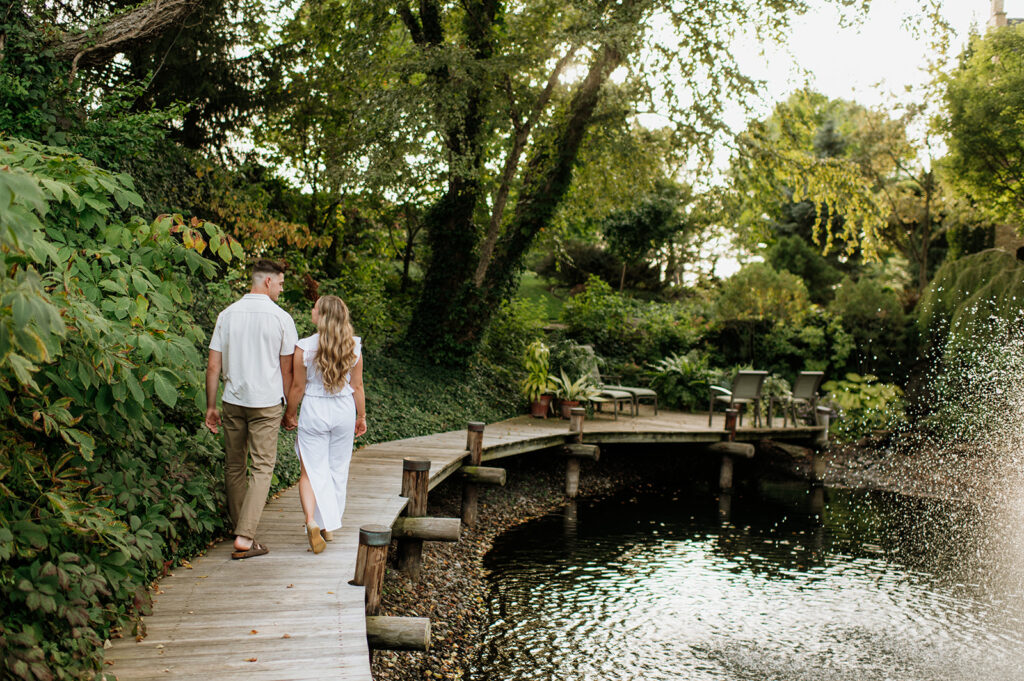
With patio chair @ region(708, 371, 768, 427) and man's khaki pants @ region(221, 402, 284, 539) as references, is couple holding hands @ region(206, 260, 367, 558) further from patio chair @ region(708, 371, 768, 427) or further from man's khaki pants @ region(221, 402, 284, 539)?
patio chair @ region(708, 371, 768, 427)

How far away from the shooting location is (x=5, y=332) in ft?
7.16

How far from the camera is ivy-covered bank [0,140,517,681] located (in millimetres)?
2650

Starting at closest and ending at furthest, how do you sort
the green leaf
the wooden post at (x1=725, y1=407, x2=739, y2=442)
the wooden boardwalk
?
the wooden boardwalk
the green leaf
the wooden post at (x1=725, y1=407, x2=739, y2=442)

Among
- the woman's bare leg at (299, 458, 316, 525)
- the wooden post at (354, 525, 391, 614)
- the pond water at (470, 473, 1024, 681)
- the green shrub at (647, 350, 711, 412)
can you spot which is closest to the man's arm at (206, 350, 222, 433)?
the woman's bare leg at (299, 458, 316, 525)

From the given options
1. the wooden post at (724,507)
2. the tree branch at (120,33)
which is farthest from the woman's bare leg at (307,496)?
the wooden post at (724,507)

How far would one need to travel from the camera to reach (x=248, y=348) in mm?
4953

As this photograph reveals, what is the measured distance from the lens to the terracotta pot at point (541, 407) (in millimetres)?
13914

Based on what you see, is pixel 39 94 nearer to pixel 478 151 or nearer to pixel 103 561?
pixel 103 561

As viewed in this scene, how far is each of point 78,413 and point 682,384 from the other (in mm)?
14803

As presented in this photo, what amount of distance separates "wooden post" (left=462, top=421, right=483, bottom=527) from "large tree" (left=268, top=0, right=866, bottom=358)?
4.89 metres

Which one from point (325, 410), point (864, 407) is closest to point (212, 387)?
point (325, 410)

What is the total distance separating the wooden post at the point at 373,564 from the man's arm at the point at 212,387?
Result: 1318 mm

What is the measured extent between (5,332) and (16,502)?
1.56m

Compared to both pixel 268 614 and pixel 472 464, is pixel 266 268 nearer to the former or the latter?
pixel 268 614
